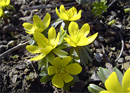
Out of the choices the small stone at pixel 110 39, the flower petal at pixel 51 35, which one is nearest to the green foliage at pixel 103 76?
the flower petal at pixel 51 35

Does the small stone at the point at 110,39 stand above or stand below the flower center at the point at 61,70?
above

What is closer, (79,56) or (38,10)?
(79,56)

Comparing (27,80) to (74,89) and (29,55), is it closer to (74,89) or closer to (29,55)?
(29,55)

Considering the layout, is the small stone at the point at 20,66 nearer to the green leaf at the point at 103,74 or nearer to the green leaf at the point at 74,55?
the green leaf at the point at 74,55

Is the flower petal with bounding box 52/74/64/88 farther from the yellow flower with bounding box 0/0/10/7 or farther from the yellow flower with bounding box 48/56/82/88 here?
the yellow flower with bounding box 0/0/10/7

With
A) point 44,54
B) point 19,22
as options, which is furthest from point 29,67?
point 19,22

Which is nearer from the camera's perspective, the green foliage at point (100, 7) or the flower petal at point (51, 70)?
the flower petal at point (51, 70)

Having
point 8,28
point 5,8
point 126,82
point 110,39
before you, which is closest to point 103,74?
point 126,82

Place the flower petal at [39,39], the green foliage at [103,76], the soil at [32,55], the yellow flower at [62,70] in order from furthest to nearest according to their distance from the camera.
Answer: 1. the soil at [32,55]
2. the flower petal at [39,39]
3. the yellow flower at [62,70]
4. the green foliage at [103,76]
